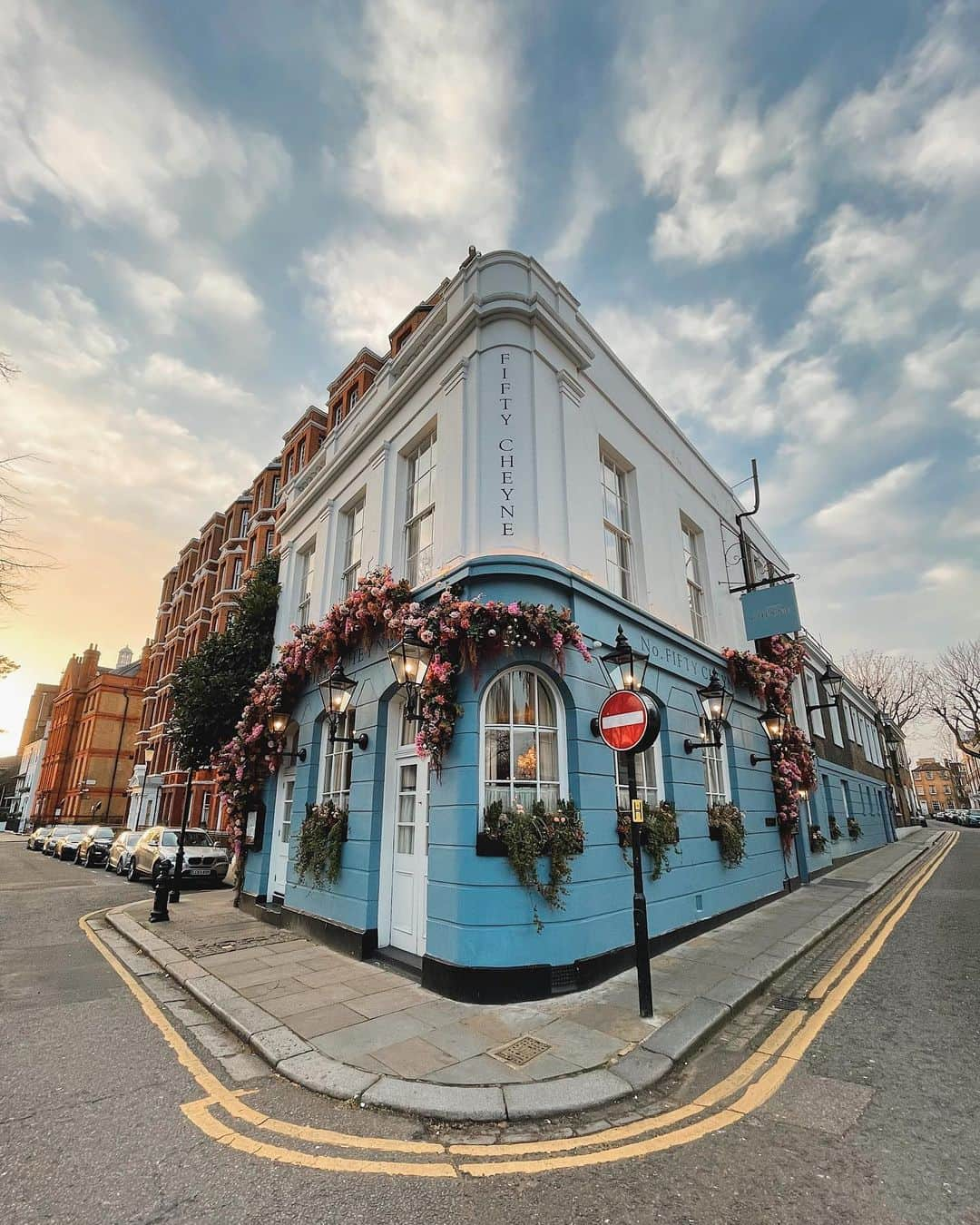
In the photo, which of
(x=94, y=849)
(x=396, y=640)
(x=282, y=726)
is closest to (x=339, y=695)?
(x=396, y=640)

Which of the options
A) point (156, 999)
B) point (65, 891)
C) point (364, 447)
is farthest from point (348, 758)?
point (65, 891)

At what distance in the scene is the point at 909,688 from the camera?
45.3m

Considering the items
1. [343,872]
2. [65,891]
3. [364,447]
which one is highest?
[364,447]

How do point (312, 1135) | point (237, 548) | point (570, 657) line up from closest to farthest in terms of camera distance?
point (312, 1135)
point (570, 657)
point (237, 548)

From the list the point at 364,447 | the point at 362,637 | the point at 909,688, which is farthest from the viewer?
the point at 909,688

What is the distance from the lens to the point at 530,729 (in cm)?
731

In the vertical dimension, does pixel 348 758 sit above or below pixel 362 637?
below

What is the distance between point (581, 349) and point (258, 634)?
10.9m

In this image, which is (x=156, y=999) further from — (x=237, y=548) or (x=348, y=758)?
(x=237, y=548)

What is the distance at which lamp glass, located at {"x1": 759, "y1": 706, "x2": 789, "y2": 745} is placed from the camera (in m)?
12.7

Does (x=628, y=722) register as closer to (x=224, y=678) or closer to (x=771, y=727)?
(x=771, y=727)

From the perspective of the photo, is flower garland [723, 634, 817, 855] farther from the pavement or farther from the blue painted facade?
the pavement

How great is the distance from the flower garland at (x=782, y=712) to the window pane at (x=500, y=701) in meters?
6.80

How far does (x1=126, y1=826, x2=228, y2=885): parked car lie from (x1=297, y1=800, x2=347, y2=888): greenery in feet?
28.8
